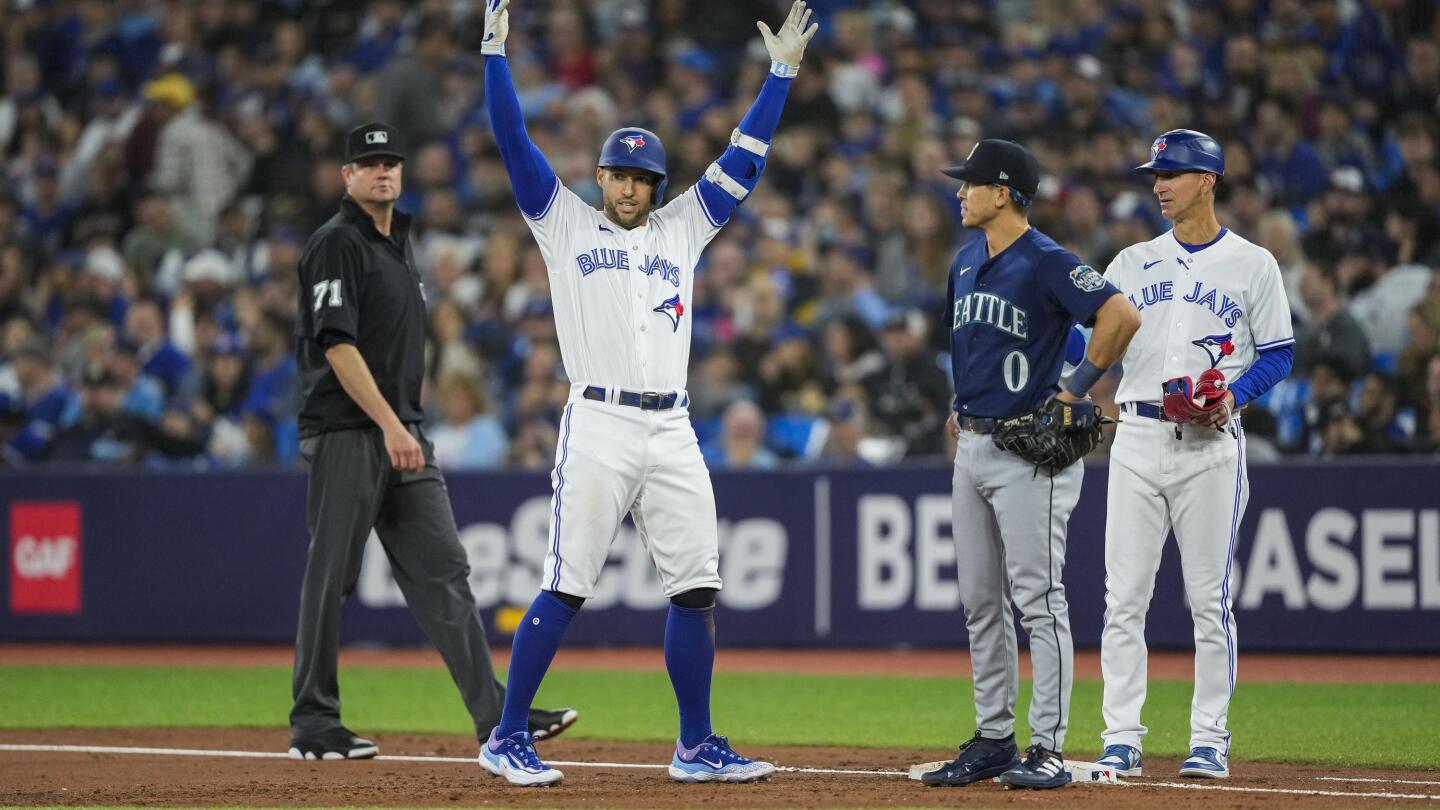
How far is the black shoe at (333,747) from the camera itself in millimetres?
7160

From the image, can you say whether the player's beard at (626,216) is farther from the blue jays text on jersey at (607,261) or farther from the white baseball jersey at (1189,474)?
the white baseball jersey at (1189,474)

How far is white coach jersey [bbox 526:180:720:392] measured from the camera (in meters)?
6.25

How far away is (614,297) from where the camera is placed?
628 cm

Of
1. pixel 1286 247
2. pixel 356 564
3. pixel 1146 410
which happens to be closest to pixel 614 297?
pixel 356 564

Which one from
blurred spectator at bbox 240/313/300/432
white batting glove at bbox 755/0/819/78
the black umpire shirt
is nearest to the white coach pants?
white batting glove at bbox 755/0/819/78

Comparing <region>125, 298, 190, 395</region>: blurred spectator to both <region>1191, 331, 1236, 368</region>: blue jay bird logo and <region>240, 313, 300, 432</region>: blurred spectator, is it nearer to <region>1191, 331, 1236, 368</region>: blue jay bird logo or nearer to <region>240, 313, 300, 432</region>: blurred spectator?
<region>240, 313, 300, 432</region>: blurred spectator

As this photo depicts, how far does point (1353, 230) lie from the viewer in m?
12.1

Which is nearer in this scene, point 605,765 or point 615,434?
point 615,434

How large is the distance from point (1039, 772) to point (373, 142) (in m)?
3.66

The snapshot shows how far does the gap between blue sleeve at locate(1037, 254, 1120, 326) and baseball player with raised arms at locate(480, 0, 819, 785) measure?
1324 millimetres

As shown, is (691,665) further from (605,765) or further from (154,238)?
(154,238)

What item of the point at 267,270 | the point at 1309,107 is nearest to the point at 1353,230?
the point at 1309,107

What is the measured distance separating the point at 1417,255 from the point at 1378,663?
2885 mm

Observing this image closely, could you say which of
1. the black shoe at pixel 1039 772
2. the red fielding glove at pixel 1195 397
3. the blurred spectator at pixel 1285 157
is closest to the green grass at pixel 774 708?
the black shoe at pixel 1039 772
